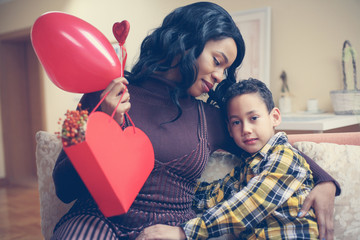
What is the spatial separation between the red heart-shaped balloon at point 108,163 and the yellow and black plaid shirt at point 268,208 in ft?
0.90

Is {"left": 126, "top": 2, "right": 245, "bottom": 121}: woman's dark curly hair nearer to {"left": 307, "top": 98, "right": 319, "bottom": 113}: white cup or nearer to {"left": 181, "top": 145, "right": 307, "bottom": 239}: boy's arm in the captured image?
{"left": 181, "top": 145, "right": 307, "bottom": 239}: boy's arm

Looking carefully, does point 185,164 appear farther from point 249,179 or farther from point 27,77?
point 27,77

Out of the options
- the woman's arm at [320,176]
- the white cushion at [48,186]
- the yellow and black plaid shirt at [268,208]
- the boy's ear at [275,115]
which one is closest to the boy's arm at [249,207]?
the yellow and black plaid shirt at [268,208]

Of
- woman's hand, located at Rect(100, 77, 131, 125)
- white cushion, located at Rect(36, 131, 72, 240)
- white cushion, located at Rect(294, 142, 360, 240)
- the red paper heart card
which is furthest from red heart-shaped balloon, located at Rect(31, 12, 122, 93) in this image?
white cushion, located at Rect(294, 142, 360, 240)

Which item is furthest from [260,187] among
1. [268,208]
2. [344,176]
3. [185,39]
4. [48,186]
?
[48,186]

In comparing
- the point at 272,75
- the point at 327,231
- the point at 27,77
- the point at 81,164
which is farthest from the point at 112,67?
the point at 27,77

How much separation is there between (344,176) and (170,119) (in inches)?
27.0

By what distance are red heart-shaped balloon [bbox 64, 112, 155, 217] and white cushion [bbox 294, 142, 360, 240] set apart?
0.76 m

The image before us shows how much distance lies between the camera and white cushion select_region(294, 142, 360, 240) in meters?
1.21

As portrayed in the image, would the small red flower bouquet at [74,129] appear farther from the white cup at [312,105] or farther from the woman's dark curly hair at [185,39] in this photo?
the white cup at [312,105]

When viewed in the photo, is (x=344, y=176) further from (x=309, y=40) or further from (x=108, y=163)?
(x=309, y=40)

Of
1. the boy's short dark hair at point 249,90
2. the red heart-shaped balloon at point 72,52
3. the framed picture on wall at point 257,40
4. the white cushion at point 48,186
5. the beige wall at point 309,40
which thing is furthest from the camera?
the framed picture on wall at point 257,40

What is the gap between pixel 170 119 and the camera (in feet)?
3.74

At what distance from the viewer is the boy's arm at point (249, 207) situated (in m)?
0.98
